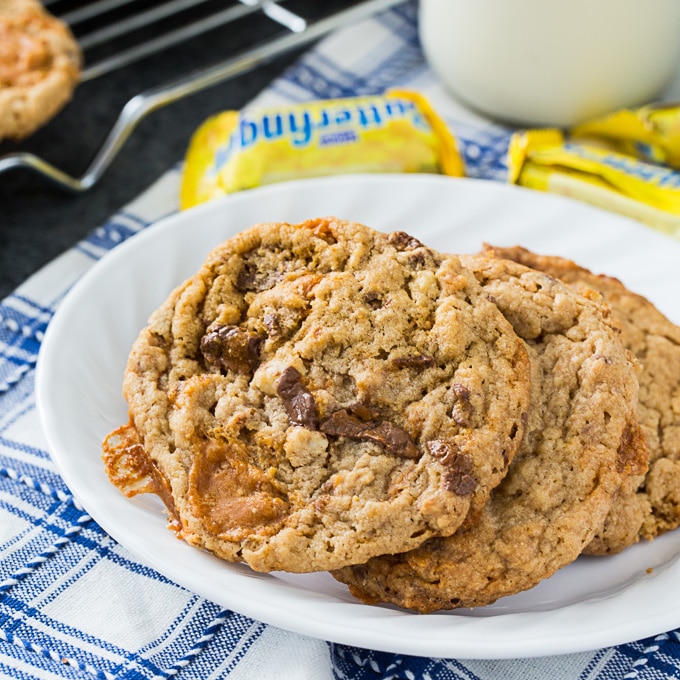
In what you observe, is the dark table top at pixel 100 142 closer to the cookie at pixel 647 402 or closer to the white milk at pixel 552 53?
the white milk at pixel 552 53

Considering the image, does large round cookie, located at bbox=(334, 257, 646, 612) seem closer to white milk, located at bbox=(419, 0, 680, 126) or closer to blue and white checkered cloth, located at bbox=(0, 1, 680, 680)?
blue and white checkered cloth, located at bbox=(0, 1, 680, 680)

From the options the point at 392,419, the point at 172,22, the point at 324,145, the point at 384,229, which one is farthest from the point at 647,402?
the point at 172,22

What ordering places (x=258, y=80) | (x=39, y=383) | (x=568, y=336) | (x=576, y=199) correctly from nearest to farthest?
1. (x=568, y=336)
2. (x=39, y=383)
3. (x=576, y=199)
4. (x=258, y=80)

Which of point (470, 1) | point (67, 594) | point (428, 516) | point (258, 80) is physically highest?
point (470, 1)

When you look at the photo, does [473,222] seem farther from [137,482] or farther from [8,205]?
[8,205]

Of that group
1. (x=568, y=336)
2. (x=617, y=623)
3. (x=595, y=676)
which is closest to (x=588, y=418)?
(x=568, y=336)

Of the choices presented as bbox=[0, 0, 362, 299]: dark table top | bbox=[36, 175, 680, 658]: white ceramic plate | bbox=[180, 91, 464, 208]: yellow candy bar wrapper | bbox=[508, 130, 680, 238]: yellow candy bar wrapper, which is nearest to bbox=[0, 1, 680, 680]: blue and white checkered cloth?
bbox=[36, 175, 680, 658]: white ceramic plate

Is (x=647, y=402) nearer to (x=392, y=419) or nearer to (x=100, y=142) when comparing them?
(x=392, y=419)
